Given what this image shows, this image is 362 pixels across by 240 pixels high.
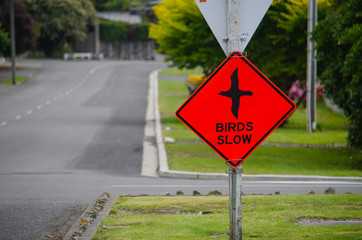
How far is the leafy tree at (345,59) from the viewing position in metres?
15.3

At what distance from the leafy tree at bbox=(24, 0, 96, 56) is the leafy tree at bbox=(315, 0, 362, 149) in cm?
5182

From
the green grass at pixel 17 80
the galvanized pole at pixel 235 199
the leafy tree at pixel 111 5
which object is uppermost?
the leafy tree at pixel 111 5

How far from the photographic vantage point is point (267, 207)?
30.0 feet

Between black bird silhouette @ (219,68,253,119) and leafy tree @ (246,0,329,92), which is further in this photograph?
leafy tree @ (246,0,329,92)

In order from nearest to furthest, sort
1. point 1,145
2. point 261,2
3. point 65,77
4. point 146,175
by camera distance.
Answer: point 261,2, point 146,175, point 1,145, point 65,77

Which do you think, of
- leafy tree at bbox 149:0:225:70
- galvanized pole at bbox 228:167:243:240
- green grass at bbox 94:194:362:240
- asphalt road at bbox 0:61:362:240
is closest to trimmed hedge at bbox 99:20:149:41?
asphalt road at bbox 0:61:362:240

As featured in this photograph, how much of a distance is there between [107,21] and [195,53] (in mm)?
58436

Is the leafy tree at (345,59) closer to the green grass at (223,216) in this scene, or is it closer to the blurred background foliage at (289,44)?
the blurred background foliage at (289,44)

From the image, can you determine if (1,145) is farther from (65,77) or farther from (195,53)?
(65,77)

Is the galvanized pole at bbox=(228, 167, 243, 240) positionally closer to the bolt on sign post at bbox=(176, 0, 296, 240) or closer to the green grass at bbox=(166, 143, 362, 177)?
the bolt on sign post at bbox=(176, 0, 296, 240)

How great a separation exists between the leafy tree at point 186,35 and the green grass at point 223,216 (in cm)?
1331

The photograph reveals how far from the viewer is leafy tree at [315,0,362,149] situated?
50.3ft

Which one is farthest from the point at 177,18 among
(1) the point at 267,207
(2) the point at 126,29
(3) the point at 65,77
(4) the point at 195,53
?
(2) the point at 126,29

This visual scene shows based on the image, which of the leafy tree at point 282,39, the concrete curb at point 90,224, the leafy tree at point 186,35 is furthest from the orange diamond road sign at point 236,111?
the leafy tree at point 282,39
